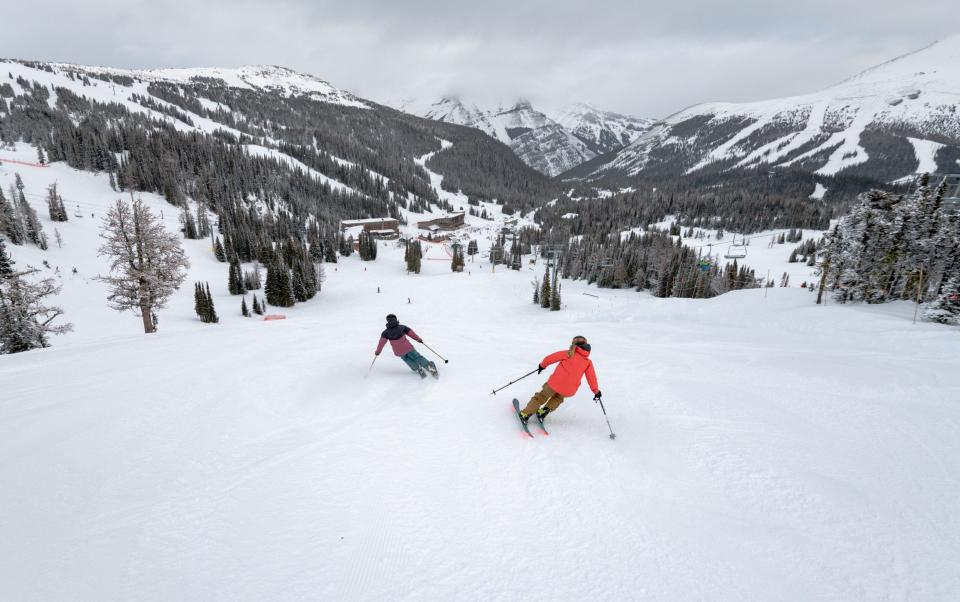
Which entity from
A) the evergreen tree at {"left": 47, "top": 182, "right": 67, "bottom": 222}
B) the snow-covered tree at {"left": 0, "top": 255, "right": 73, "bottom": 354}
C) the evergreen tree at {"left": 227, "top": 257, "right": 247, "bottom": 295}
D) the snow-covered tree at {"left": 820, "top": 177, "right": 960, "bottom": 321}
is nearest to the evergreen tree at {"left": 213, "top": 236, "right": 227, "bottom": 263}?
the evergreen tree at {"left": 227, "top": 257, "right": 247, "bottom": 295}

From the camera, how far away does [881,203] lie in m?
26.7

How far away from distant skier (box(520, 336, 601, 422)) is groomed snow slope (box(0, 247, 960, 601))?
615mm

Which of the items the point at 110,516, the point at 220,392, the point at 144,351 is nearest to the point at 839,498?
the point at 110,516

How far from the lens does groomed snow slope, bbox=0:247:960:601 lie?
4129 millimetres

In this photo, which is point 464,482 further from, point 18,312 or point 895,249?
point 895,249

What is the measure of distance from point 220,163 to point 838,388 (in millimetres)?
169691

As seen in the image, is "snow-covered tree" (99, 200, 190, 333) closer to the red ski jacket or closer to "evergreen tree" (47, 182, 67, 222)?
the red ski jacket

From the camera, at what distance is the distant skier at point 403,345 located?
967 cm

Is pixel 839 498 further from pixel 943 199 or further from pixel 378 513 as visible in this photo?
pixel 943 199

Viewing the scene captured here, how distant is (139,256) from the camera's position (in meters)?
23.6

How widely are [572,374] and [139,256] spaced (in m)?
29.5

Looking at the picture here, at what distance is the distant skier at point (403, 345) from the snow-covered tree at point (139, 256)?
76.8 feet

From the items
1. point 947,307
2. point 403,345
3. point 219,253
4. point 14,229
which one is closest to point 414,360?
Answer: point 403,345

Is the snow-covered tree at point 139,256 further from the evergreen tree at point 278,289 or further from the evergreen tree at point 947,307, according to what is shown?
the evergreen tree at point 947,307
